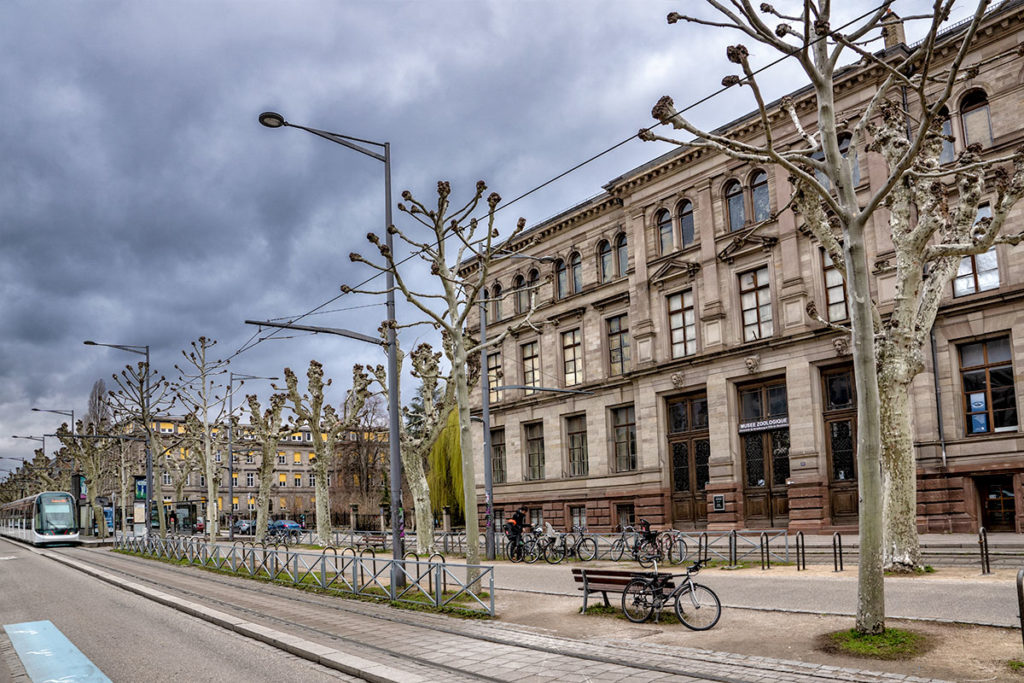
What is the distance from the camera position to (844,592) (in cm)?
1488

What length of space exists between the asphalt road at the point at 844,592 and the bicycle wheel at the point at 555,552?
17.3ft

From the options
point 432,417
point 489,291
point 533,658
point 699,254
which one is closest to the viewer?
point 533,658

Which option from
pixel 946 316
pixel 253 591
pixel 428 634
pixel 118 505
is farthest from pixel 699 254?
pixel 118 505

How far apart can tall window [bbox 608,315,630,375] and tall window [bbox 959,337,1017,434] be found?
14.9 metres

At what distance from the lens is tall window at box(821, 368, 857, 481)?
28391mm

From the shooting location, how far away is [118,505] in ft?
322

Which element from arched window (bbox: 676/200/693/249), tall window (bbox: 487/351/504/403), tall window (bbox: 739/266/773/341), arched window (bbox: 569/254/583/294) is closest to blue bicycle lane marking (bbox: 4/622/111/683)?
tall window (bbox: 739/266/773/341)

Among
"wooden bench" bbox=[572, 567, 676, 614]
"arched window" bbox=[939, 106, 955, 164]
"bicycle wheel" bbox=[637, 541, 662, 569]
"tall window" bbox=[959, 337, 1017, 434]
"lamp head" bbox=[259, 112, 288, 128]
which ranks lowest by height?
"bicycle wheel" bbox=[637, 541, 662, 569]

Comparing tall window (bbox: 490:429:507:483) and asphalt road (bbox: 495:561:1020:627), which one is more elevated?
tall window (bbox: 490:429:507:483)

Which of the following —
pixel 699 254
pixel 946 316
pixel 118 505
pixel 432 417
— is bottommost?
pixel 118 505

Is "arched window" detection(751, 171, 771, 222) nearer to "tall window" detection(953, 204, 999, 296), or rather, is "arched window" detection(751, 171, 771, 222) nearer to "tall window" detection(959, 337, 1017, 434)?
"tall window" detection(953, 204, 999, 296)

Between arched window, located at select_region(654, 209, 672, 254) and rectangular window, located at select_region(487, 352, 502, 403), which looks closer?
arched window, located at select_region(654, 209, 672, 254)

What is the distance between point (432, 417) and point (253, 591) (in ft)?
39.6

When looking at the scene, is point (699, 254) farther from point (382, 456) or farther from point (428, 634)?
point (382, 456)
